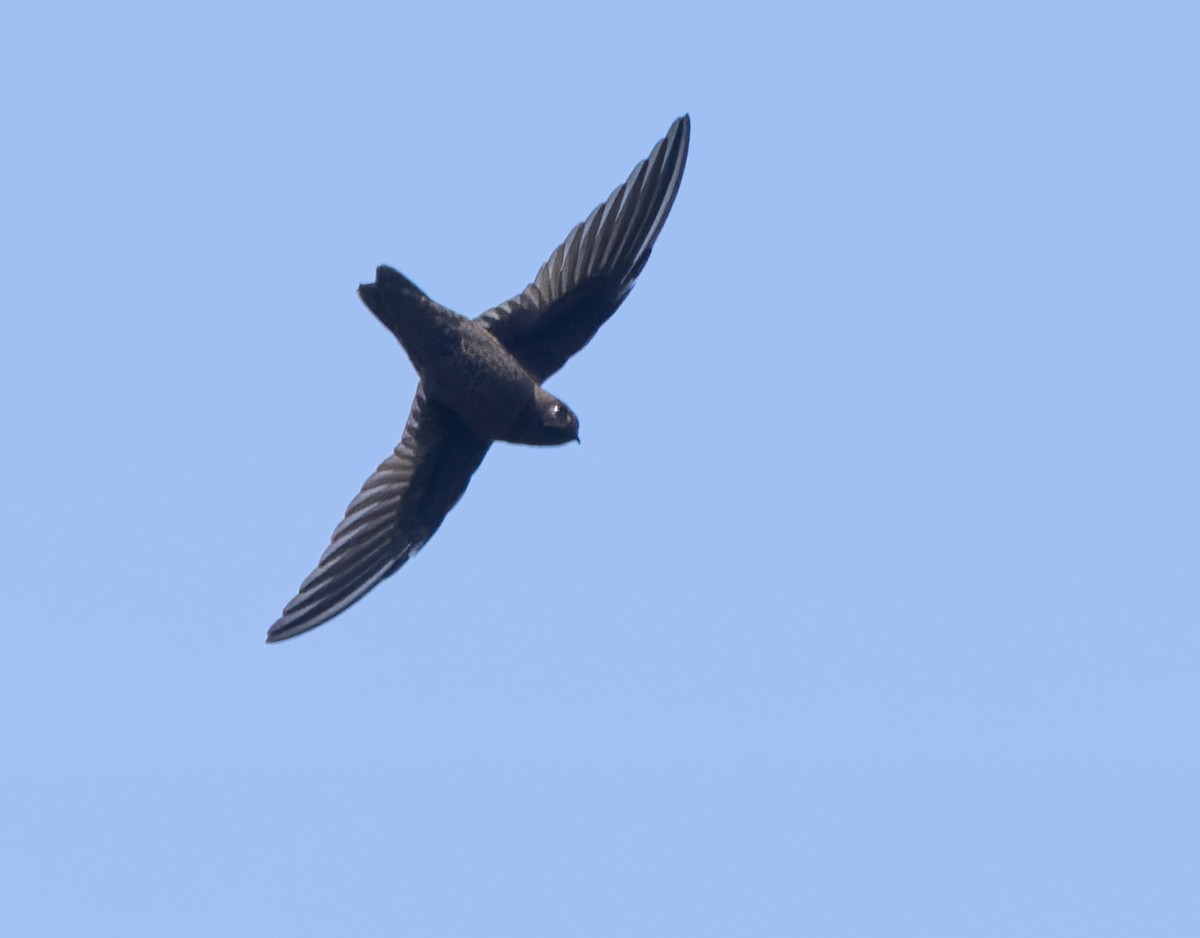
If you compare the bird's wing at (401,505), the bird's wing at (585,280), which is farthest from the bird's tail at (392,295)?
the bird's wing at (401,505)

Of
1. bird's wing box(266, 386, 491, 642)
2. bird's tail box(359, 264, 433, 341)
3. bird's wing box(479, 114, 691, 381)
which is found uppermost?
bird's wing box(479, 114, 691, 381)

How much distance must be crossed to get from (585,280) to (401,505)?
7.52 ft

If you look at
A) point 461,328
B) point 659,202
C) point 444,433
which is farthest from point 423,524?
point 659,202

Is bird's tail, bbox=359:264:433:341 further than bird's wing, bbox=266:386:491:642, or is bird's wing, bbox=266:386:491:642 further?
bird's wing, bbox=266:386:491:642

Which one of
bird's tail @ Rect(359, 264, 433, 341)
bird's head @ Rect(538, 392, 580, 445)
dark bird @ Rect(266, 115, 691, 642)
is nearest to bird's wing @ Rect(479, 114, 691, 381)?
dark bird @ Rect(266, 115, 691, 642)

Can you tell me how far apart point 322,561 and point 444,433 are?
134 cm

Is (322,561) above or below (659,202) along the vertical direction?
below

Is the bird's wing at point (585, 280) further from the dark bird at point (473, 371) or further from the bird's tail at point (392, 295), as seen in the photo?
the bird's tail at point (392, 295)

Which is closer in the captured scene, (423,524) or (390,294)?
(390,294)

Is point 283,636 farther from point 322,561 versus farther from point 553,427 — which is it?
point 553,427

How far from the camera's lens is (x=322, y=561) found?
15.5m

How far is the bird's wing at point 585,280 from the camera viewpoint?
1495 cm

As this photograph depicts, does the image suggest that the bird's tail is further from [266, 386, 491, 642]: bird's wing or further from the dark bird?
[266, 386, 491, 642]: bird's wing

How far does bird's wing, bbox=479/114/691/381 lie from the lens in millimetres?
14953
